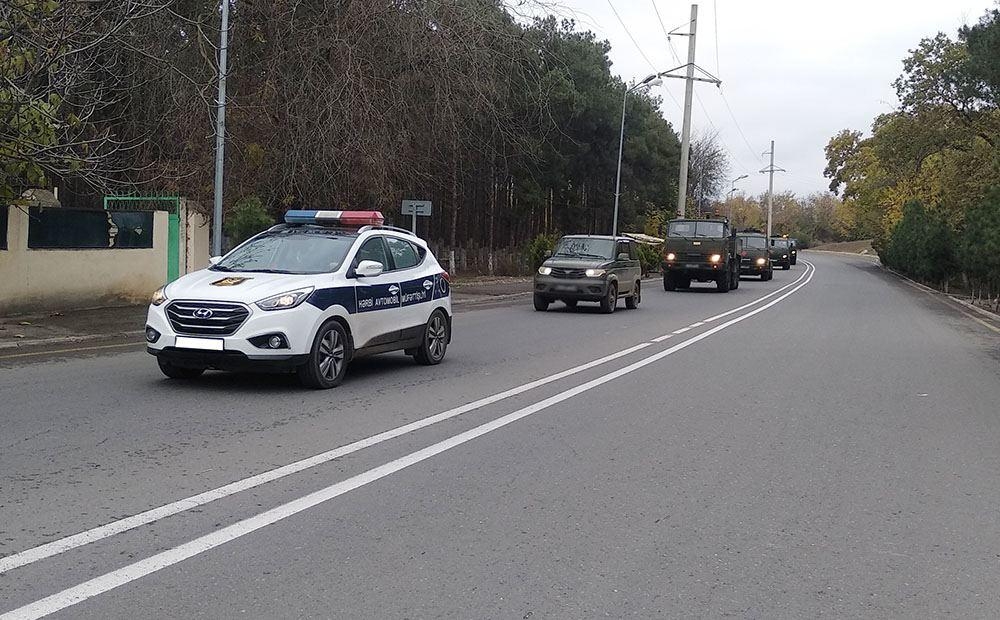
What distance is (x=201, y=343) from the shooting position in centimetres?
955

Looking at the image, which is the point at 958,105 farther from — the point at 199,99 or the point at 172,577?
the point at 172,577

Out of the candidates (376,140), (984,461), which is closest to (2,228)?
(376,140)

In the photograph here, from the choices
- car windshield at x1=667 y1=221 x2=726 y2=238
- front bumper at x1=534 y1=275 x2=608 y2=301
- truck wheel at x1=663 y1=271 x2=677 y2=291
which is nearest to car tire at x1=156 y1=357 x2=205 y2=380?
front bumper at x1=534 y1=275 x2=608 y2=301

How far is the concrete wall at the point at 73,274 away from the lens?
16281 millimetres

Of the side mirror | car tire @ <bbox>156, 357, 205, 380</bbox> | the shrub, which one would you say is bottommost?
car tire @ <bbox>156, 357, 205, 380</bbox>

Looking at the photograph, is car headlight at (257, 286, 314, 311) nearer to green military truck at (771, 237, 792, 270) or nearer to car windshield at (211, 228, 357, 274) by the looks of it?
car windshield at (211, 228, 357, 274)

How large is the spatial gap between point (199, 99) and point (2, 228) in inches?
211

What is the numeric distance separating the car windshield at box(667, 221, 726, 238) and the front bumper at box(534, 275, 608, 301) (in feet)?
39.0

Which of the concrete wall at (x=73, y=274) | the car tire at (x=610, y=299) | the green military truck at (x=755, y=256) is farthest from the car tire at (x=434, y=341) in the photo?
the green military truck at (x=755, y=256)

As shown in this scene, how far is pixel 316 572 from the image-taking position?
475 centimetres

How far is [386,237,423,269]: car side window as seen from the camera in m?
11.8

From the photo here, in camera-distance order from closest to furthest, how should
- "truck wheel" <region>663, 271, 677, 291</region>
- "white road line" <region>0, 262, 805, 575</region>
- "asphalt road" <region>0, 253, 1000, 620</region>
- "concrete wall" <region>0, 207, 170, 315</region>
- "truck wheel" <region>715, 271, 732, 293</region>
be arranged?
"asphalt road" <region>0, 253, 1000, 620</region>
"white road line" <region>0, 262, 805, 575</region>
"concrete wall" <region>0, 207, 170, 315</region>
"truck wheel" <region>715, 271, 732, 293</region>
"truck wheel" <region>663, 271, 677, 291</region>

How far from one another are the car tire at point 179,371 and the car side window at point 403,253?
2575 mm

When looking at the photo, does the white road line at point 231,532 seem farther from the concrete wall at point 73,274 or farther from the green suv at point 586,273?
the green suv at point 586,273
